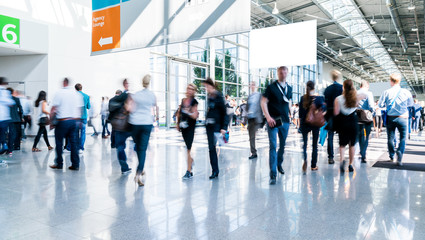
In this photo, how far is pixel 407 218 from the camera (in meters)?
2.79

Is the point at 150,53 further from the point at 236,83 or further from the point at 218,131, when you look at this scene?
the point at 218,131

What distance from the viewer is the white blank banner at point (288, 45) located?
1217 cm

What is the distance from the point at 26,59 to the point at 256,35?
952 cm

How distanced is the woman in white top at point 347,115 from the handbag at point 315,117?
0.70 feet

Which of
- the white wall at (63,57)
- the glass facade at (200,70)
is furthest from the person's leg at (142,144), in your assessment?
the glass facade at (200,70)

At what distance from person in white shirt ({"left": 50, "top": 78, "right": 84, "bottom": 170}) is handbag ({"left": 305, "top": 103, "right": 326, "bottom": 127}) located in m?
3.66

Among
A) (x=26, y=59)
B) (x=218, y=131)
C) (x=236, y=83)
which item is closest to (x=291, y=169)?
(x=218, y=131)

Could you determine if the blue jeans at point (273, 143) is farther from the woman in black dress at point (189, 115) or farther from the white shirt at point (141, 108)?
the white shirt at point (141, 108)

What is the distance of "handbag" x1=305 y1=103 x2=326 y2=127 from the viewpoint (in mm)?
4738

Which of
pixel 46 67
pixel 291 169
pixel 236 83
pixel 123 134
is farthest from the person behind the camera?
pixel 236 83

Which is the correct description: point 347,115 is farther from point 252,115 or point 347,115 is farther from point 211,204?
point 211,204

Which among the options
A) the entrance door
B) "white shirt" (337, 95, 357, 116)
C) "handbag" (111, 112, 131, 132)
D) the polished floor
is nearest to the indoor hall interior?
the polished floor

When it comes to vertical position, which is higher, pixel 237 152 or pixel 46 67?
pixel 46 67

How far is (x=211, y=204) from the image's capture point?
3.26 metres
